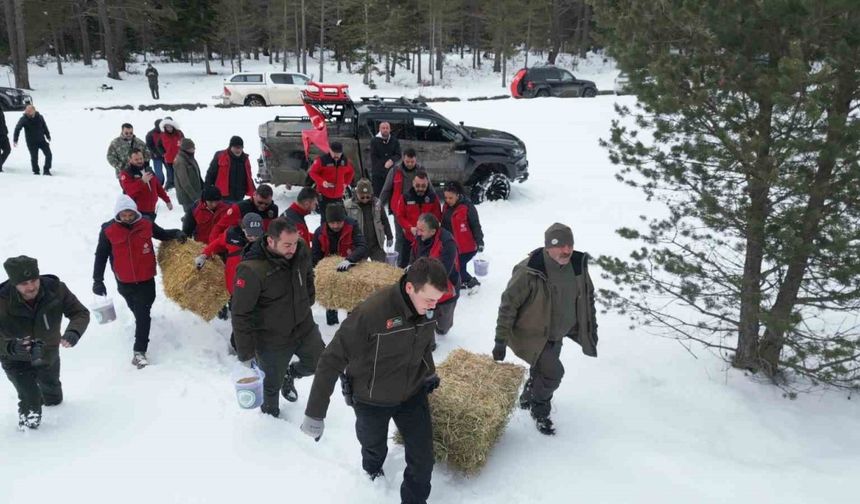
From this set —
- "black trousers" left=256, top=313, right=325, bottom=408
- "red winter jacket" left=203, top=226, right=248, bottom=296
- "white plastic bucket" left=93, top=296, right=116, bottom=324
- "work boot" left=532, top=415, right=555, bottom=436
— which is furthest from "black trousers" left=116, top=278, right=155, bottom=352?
"work boot" left=532, top=415, right=555, bottom=436

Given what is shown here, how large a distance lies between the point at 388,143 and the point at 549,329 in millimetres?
6013

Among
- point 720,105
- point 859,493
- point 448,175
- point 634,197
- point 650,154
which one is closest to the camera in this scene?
point 859,493

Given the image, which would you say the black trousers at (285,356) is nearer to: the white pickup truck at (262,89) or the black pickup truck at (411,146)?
the black pickup truck at (411,146)

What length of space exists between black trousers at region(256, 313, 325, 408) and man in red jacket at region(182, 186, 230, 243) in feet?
8.38

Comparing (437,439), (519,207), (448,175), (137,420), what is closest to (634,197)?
(519,207)

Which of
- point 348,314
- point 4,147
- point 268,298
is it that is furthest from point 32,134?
point 348,314

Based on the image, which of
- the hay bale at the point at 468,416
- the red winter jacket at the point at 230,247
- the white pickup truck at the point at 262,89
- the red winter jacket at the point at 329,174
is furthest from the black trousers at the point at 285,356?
the white pickup truck at the point at 262,89

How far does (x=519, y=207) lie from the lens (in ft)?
38.2

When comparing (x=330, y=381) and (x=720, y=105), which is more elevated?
(x=720, y=105)

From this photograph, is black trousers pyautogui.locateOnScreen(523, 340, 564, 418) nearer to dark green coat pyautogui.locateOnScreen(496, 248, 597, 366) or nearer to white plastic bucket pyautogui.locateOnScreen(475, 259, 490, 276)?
dark green coat pyautogui.locateOnScreen(496, 248, 597, 366)

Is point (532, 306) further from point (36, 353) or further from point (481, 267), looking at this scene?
point (36, 353)

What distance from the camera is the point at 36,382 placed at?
4.64 metres

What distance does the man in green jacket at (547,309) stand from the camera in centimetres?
443

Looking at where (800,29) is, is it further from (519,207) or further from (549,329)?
(519,207)
